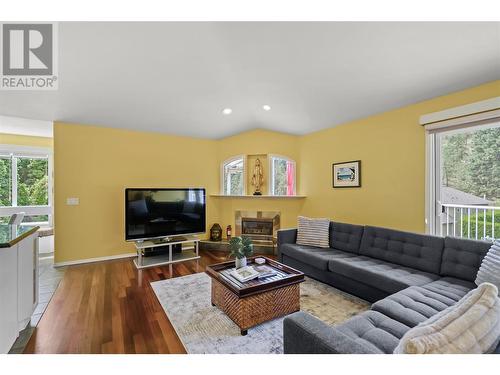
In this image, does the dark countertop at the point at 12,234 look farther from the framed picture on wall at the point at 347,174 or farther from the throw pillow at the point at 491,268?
the framed picture on wall at the point at 347,174

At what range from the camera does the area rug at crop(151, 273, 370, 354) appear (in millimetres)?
1920

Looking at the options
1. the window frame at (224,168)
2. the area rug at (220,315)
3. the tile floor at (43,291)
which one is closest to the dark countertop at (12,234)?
the tile floor at (43,291)

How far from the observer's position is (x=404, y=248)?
2725 mm

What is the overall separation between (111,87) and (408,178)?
407cm

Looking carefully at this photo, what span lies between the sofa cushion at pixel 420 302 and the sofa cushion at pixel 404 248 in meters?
0.35

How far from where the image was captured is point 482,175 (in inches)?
105

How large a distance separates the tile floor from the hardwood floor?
0.05 metres

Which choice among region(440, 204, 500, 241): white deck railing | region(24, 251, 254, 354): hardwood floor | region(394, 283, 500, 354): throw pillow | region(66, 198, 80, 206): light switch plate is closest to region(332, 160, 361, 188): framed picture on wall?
region(440, 204, 500, 241): white deck railing

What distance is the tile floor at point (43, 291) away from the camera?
1978mm

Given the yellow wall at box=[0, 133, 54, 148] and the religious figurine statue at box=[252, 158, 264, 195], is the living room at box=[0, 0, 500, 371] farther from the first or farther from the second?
the yellow wall at box=[0, 133, 54, 148]

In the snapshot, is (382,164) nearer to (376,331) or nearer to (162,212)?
(376,331)

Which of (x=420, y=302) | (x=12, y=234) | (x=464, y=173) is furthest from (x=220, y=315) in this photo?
(x=464, y=173)
